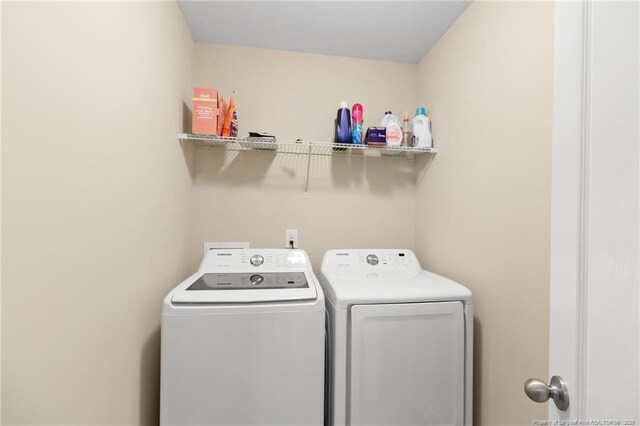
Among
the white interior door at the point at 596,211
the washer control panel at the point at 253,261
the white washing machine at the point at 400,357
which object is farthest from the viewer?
the washer control panel at the point at 253,261

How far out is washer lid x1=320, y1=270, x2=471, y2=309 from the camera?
1.24 meters

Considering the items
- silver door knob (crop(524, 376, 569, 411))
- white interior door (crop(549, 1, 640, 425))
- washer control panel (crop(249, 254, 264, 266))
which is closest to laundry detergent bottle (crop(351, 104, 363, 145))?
washer control panel (crop(249, 254, 264, 266))

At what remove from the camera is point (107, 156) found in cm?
91

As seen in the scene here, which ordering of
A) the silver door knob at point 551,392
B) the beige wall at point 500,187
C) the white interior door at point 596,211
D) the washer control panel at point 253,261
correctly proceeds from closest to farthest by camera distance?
1. the white interior door at point 596,211
2. the silver door knob at point 551,392
3. the beige wall at point 500,187
4. the washer control panel at point 253,261

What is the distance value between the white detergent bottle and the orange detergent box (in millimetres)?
1229

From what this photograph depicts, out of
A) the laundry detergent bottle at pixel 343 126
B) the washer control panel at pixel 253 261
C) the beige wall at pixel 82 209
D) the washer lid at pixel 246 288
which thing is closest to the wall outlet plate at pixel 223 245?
the washer control panel at pixel 253 261

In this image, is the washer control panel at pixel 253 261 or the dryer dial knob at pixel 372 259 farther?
the dryer dial knob at pixel 372 259

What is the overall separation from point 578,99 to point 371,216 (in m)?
1.51

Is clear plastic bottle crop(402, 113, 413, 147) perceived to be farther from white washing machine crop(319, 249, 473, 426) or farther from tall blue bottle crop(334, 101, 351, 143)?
white washing machine crop(319, 249, 473, 426)

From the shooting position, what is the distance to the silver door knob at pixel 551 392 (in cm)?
56

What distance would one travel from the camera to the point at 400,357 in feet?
4.08

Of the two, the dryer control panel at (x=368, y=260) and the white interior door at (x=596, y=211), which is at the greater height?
the white interior door at (x=596, y=211)

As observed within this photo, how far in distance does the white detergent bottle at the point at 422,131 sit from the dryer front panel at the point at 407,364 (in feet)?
3.24

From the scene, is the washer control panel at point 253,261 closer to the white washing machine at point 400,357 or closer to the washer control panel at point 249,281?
the washer control panel at point 249,281
